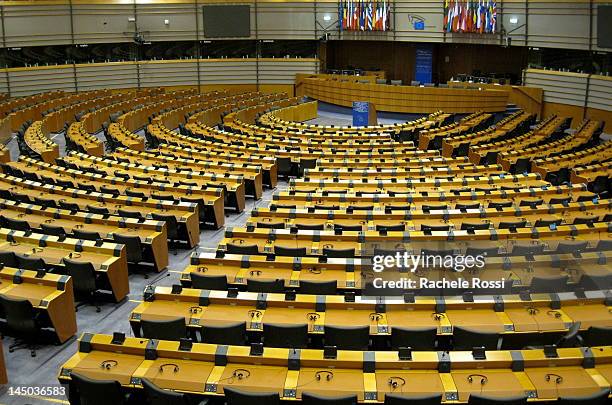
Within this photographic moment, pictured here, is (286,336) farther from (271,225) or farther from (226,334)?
(271,225)

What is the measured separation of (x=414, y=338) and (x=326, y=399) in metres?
2.05

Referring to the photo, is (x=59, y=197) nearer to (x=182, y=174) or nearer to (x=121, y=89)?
(x=182, y=174)

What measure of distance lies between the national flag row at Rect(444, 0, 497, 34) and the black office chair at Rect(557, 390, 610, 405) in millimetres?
27658

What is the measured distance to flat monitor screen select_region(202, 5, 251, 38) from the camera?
120 feet

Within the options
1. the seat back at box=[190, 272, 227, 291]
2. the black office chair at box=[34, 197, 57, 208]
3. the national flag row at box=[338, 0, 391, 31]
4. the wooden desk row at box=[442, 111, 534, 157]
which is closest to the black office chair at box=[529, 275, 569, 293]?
the seat back at box=[190, 272, 227, 291]

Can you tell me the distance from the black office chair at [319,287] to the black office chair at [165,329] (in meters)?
2.10

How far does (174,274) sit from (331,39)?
2584 cm

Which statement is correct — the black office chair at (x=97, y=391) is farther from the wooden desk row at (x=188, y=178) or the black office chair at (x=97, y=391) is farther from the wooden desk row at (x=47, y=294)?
the wooden desk row at (x=188, y=178)

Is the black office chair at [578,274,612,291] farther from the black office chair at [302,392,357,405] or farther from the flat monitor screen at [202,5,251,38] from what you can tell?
the flat monitor screen at [202,5,251,38]

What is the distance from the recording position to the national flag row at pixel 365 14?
35.0 metres

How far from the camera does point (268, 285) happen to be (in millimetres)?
10625

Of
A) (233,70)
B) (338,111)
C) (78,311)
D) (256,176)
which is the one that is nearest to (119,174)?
(256,176)

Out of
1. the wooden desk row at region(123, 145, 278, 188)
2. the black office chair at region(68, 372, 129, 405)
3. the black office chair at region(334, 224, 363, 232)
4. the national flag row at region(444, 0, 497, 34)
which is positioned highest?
the national flag row at region(444, 0, 497, 34)

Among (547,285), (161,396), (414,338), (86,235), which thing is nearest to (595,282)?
(547,285)
